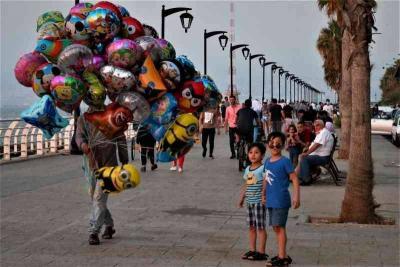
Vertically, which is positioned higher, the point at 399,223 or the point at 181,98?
the point at 181,98

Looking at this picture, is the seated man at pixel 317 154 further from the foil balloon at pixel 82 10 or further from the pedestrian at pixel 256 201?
the foil balloon at pixel 82 10

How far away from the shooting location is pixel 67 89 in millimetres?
7219

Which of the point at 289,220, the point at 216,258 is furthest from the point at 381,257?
the point at 289,220

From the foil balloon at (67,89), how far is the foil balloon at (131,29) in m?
0.82

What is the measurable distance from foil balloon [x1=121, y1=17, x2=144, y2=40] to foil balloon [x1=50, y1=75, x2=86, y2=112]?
2.68ft

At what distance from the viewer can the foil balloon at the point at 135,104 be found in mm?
7410

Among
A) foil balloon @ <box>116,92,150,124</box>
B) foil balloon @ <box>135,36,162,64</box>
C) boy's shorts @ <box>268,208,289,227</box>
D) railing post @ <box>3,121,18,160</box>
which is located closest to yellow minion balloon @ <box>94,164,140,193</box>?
foil balloon @ <box>116,92,150,124</box>

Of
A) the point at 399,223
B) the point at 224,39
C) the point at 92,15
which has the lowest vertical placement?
the point at 399,223

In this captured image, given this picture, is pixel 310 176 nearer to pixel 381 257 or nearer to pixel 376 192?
pixel 376 192

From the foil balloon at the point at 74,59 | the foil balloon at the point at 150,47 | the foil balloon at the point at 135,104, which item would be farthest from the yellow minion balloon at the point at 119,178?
the foil balloon at the point at 150,47

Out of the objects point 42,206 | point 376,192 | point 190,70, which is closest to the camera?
point 190,70

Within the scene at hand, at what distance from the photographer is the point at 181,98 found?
7.71 meters

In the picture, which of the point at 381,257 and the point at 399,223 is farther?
the point at 399,223

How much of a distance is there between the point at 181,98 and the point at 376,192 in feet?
21.2
